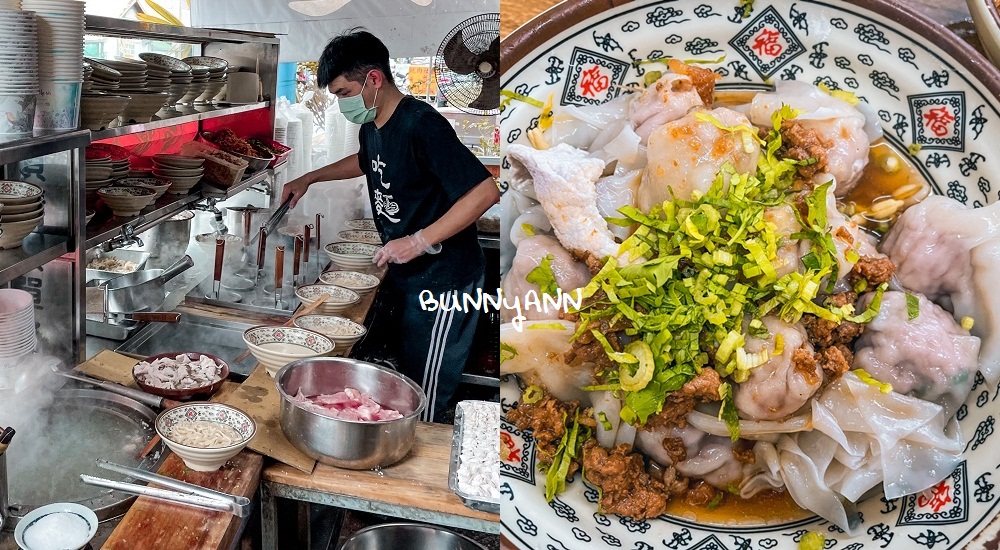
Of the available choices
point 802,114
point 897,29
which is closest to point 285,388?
point 802,114

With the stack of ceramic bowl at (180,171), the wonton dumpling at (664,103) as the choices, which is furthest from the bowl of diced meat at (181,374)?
the wonton dumpling at (664,103)

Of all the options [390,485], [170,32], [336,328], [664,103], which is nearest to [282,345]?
[336,328]

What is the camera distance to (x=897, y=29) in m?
1.01

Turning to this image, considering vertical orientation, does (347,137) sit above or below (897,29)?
below

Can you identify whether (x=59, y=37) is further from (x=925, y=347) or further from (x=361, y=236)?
(x=925, y=347)

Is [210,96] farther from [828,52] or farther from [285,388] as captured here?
[828,52]

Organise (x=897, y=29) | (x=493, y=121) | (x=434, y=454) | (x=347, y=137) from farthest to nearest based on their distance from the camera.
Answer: (x=434, y=454) → (x=347, y=137) → (x=493, y=121) → (x=897, y=29)

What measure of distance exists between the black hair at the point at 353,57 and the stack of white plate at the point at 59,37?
610 mm

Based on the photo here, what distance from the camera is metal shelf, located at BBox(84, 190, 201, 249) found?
186 cm

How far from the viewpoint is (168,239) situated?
1.92 metres

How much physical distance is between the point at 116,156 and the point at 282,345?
84cm

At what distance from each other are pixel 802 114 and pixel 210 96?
145 centimetres

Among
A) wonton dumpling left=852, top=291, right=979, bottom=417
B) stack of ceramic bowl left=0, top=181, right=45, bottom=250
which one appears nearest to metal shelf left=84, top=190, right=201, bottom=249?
stack of ceramic bowl left=0, top=181, right=45, bottom=250

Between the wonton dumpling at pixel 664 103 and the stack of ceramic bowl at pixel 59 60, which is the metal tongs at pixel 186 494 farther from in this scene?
the wonton dumpling at pixel 664 103
